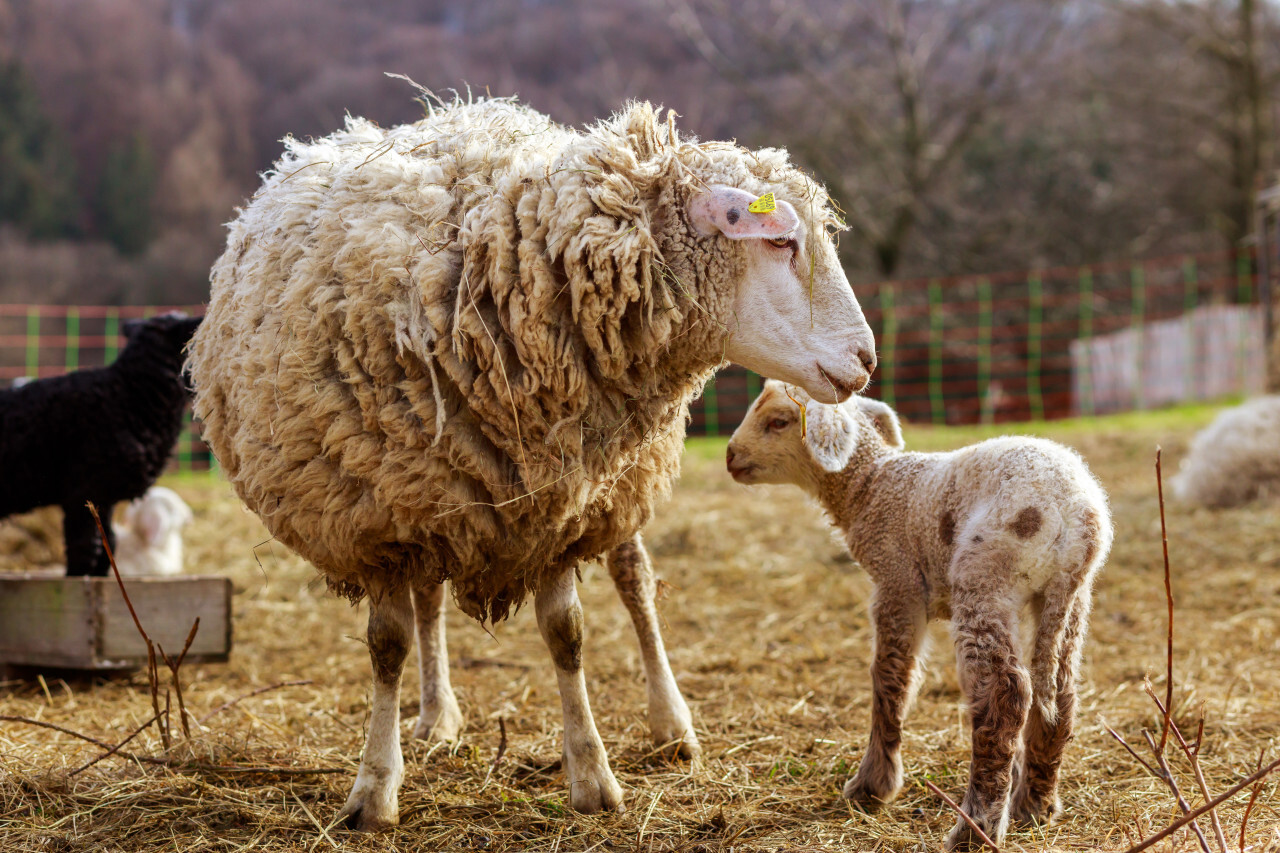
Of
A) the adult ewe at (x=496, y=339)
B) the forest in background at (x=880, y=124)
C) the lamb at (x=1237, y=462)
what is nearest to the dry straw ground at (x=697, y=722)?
the adult ewe at (x=496, y=339)

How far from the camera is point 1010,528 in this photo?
2.60 metres

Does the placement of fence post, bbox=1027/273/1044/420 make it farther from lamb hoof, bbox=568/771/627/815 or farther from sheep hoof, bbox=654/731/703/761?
lamb hoof, bbox=568/771/627/815

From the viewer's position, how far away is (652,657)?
352 cm

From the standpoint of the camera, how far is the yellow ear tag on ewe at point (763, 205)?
2.38 m

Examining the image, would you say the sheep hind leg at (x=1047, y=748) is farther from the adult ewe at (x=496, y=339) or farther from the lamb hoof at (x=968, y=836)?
A: the adult ewe at (x=496, y=339)

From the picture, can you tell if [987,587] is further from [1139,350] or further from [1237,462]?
[1139,350]

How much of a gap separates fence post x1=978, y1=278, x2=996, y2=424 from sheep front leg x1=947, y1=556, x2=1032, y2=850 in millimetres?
13201

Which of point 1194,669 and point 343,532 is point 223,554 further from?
point 1194,669

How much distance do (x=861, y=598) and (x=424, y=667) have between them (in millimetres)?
2701

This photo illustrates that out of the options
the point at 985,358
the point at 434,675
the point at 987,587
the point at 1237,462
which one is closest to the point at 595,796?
the point at 434,675

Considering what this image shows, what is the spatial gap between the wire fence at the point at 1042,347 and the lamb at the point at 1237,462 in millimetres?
6762

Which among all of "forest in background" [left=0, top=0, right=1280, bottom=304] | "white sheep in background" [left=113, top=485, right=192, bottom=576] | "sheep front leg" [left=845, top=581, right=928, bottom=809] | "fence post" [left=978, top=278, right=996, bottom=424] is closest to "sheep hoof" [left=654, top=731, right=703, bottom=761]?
"sheep front leg" [left=845, top=581, right=928, bottom=809]

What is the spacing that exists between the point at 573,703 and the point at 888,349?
1338 centimetres

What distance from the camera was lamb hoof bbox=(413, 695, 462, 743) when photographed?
3.51 meters
